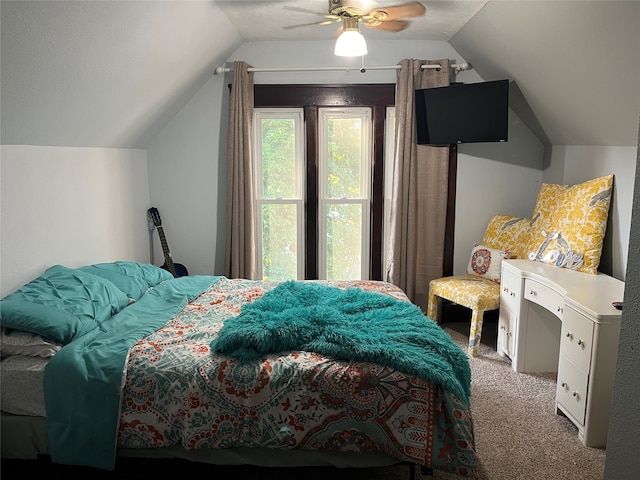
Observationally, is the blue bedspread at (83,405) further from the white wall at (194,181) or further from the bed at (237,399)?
the white wall at (194,181)

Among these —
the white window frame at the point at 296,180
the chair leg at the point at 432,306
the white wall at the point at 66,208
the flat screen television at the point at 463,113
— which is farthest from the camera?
the white window frame at the point at 296,180

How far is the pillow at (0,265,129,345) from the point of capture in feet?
6.90

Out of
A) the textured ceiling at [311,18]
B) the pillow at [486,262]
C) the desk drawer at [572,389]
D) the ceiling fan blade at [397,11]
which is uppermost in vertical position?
the textured ceiling at [311,18]

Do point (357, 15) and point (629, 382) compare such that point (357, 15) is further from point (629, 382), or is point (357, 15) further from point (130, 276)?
point (629, 382)

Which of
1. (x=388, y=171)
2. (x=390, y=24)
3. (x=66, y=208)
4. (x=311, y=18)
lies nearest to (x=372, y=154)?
(x=388, y=171)

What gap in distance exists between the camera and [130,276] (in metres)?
2.98

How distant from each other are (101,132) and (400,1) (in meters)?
2.07

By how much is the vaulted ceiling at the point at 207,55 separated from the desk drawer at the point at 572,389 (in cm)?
137

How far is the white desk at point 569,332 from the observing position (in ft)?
7.81

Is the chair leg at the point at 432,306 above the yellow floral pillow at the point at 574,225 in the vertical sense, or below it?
below

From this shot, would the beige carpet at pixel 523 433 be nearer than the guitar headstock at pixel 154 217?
Yes

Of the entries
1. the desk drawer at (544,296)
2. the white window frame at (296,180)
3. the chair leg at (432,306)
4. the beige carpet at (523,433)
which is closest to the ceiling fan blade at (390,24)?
the white window frame at (296,180)

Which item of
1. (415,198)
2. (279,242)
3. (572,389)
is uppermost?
(415,198)

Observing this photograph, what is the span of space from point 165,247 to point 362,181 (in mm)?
1804
